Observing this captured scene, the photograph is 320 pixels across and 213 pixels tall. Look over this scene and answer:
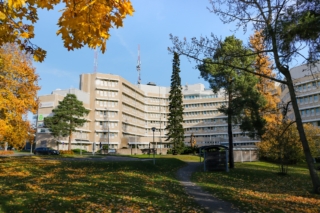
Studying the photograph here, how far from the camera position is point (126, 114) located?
86.4 m

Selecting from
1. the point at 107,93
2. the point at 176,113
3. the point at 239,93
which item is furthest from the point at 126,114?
the point at 239,93

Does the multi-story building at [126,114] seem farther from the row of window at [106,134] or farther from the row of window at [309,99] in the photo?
the row of window at [309,99]

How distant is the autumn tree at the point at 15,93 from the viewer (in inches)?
707

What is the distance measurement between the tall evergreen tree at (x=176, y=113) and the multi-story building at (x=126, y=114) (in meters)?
4.09

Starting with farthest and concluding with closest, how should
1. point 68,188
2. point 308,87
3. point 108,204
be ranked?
point 308,87 → point 68,188 → point 108,204

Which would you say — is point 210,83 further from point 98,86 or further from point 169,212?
point 98,86

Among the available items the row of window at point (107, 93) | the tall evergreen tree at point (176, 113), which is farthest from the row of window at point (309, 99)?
the row of window at point (107, 93)

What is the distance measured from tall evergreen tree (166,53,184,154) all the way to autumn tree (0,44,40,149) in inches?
1442

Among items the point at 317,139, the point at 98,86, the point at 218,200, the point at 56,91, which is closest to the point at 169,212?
the point at 218,200

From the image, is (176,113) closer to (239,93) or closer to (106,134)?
(106,134)

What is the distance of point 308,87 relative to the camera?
62.9 meters

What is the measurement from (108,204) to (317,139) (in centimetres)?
3876

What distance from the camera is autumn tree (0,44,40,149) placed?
18.0 metres

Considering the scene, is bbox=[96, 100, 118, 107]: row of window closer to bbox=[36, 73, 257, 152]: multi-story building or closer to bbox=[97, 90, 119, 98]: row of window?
bbox=[36, 73, 257, 152]: multi-story building
